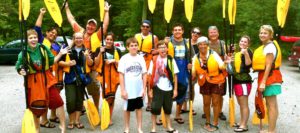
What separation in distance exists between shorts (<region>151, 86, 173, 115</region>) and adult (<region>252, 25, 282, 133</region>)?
1.45 metres

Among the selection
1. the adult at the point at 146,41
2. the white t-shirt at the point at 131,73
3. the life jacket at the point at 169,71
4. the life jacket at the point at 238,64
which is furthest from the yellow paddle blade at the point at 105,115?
the life jacket at the point at 238,64

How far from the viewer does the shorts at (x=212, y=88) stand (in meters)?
5.88

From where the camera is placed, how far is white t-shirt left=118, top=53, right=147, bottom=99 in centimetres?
564

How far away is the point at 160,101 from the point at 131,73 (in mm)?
662

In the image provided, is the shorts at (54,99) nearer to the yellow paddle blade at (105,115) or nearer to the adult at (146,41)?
the yellow paddle blade at (105,115)

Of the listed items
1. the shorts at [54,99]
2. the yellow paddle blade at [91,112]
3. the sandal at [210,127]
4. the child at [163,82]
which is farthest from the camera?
the yellow paddle blade at [91,112]

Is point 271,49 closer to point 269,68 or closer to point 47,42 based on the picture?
point 269,68

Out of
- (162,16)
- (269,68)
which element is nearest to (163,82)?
(269,68)

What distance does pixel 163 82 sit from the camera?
5801 mm

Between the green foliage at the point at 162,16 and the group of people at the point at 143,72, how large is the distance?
13565mm

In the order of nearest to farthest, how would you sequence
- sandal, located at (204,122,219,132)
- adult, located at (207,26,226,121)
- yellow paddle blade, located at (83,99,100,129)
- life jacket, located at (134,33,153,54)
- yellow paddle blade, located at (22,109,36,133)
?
1. yellow paddle blade, located at (22,109,36,133)
2. sandal, located at (204,122,219,132)
3. yellow paddle blade, located at (83,99,100,129)
4. adult, located at (207,26,226,121)
5. life jacket, located at (134,33,153,54)

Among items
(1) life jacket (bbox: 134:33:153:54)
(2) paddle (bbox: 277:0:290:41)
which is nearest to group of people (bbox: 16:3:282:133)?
(1) life jacket (bbox: 134:33:153:54)

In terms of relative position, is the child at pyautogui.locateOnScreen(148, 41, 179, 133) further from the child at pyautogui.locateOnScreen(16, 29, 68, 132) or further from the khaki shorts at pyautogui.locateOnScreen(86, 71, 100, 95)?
the child at pyautogui.locateOnScreen(16, 29, 68, 132)

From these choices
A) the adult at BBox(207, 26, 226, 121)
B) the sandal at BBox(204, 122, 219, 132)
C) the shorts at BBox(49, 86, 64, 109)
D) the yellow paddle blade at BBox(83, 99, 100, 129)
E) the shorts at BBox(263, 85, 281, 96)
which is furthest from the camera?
the adult at BBox(207, 26, 226, 121)
